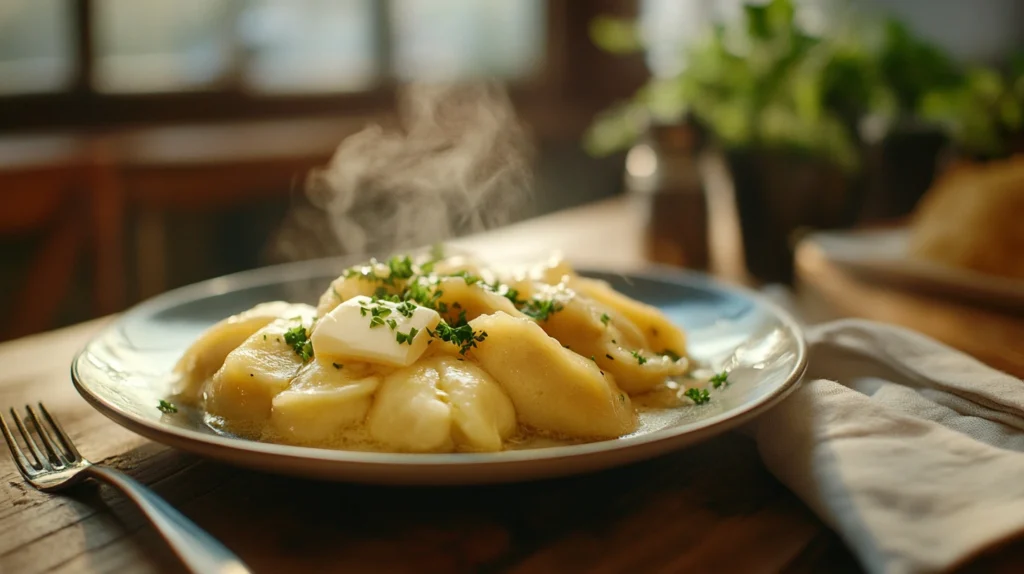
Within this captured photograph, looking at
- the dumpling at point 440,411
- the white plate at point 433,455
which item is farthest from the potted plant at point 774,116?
the dumpling at point 440,411

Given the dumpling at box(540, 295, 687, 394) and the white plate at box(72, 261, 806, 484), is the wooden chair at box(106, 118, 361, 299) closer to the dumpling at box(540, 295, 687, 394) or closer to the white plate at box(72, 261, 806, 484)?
the white plate at box(72, 261, 806, 484)

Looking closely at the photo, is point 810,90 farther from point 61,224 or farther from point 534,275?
point 61,224

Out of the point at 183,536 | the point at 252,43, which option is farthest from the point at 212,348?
the point at 252,43

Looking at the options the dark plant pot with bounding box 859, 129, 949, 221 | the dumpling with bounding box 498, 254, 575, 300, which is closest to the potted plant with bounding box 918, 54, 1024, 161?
the dark plant pot with bounding box 859, 129, 949, 221

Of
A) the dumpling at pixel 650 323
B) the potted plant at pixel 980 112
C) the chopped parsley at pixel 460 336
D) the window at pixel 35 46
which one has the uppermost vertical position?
the window at pixel 35 46

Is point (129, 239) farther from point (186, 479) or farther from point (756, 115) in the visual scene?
point (186, 479)

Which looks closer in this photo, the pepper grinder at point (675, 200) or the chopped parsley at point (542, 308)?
the chopped parsley at point (542, 308)

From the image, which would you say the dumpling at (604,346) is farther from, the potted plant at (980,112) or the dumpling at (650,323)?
the potted plant at (980,112)
